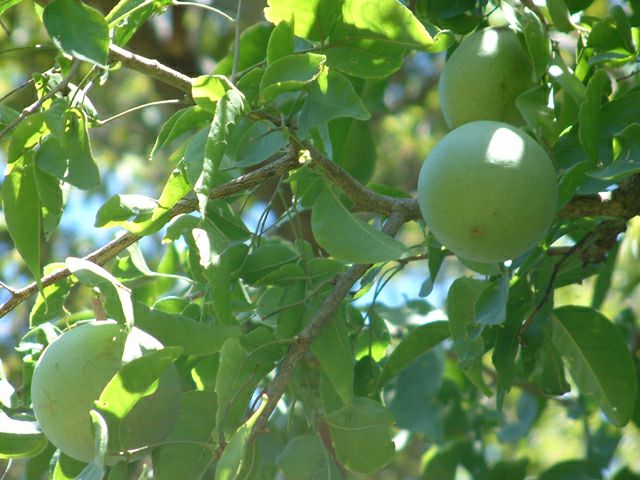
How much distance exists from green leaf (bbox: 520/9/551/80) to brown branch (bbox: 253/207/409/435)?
1.11ft

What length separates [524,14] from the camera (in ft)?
5.21

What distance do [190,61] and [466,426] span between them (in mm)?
2211

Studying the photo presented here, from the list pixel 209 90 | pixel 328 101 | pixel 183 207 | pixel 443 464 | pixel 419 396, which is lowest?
pixel 443 464

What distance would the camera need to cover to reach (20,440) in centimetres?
152

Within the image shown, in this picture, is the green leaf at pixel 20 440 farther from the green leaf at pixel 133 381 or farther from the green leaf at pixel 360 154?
the green leaf at pixel 360 154

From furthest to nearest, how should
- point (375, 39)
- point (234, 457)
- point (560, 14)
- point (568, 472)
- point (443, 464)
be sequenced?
1. point (443, 464)
2. point (568, 472)
3. point (560, 14)
4. point (375, 39)
5. point (234, 457)

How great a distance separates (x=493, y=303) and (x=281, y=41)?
566 mm

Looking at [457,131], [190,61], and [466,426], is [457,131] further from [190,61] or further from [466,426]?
[190,61]

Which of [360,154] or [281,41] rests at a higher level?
[281,41]

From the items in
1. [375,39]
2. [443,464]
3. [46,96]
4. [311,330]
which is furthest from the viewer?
[443,464]

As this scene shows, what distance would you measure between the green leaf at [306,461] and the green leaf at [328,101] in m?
0.50

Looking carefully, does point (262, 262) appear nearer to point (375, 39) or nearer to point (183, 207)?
point (183, 207)

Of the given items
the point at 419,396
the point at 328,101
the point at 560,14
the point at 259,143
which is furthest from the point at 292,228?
the point at 419,396

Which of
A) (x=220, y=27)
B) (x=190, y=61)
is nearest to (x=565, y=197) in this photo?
(x=190, y=61)
